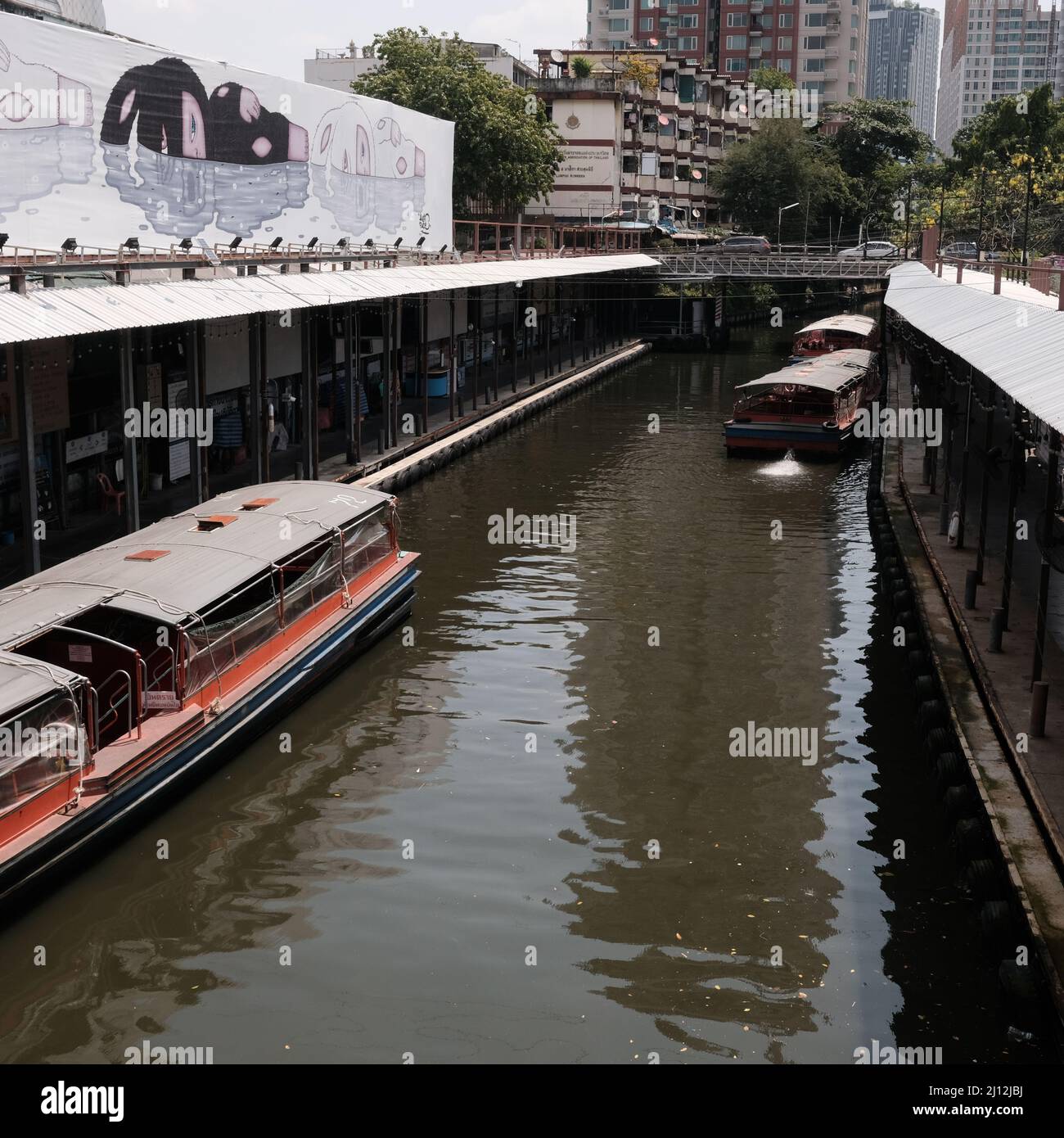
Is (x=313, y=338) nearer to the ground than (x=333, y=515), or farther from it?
farther from it

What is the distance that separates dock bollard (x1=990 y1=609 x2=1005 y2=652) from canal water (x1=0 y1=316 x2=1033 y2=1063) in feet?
5.13

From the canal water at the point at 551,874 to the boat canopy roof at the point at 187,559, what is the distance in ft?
7.23

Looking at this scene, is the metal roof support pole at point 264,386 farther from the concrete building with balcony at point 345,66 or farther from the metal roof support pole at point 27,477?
the concrete building with balcony at point 345,66

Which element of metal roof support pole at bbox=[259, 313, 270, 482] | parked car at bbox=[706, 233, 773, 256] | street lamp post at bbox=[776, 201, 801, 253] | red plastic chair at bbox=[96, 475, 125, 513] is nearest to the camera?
red plastic chair at bbox=[96, 475, 125, 513]

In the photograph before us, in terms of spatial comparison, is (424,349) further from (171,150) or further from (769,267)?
(769,267)

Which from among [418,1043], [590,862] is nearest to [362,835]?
[590,862]

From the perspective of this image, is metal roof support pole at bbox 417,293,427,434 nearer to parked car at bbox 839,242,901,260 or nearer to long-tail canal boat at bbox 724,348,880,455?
long-tail canal boat at bbox 724,348,880,455

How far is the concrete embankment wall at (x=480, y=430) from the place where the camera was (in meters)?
34.0

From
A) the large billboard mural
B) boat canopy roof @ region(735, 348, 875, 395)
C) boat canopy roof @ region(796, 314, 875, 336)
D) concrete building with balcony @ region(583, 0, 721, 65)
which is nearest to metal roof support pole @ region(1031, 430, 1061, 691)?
the large billboard mural

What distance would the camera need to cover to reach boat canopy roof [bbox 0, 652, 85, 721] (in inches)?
495

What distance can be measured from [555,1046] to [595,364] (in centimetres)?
5384
